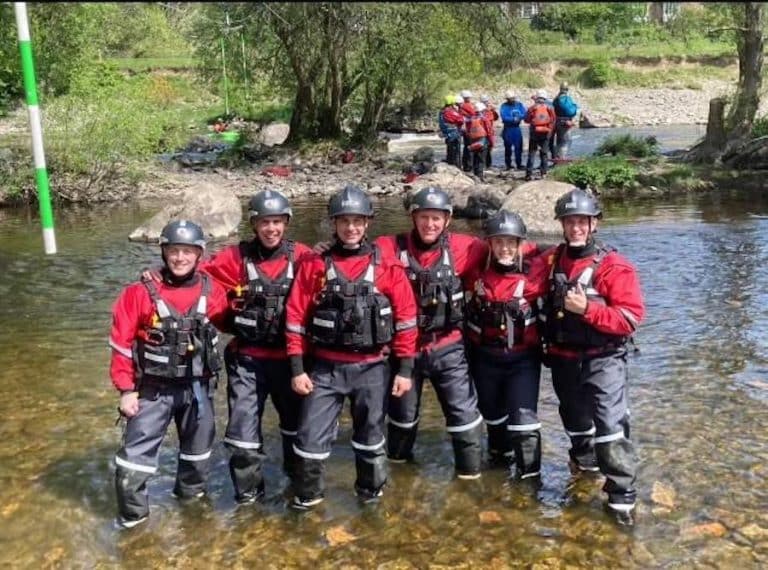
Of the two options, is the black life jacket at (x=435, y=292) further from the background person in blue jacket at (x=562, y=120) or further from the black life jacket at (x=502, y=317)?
the background person in blue jacket at (x=562, y=120)

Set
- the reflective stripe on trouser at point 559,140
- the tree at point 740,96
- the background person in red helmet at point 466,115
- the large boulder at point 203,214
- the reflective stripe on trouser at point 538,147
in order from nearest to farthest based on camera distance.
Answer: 1. the large boulder at point 203,214
2. the reflective stripe on trouser at point 538,147
3. the tree at point 740,96
4. the background person in red helmet at point 466,115
5. the reflective stripe on trouser at point 559,140

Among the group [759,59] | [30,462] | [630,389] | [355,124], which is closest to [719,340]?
[630,389]

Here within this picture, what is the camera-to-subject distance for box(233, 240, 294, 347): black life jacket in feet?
18.2

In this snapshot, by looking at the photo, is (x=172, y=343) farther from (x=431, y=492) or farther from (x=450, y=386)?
(x=431, y=492)

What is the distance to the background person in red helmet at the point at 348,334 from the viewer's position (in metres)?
5.32

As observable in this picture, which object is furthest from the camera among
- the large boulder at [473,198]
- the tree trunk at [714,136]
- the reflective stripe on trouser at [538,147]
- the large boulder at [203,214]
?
the tree trunk at [714,136]

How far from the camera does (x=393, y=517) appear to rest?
564 cm

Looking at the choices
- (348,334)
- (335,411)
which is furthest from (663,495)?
(348,334)

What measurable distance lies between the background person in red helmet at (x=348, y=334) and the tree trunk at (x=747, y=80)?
19.1 meters

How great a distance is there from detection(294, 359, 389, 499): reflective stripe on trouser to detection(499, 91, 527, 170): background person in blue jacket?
1737cm

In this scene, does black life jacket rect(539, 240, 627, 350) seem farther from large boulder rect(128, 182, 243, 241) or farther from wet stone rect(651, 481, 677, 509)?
large boulder rect(128, 182, 243, 241)

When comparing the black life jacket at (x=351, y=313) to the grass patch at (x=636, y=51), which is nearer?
the black life jacket at (x=351, y=313)

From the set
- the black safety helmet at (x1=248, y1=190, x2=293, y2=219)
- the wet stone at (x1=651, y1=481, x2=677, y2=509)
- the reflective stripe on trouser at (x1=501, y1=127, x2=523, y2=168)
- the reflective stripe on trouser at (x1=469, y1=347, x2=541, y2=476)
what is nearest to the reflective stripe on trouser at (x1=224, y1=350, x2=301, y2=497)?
the black safety helmet at (x1=248, y1=190, x2=293, y2=219)

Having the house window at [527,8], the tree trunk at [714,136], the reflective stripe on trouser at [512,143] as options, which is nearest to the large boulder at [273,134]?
the house window at [527,8]
